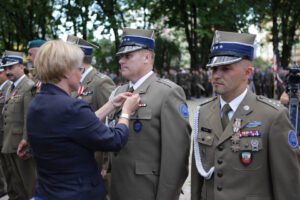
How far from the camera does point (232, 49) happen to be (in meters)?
2.23

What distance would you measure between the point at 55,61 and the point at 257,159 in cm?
150

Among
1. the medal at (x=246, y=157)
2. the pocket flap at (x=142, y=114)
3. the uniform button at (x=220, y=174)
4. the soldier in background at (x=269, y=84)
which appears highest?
the pocket flap at (x=142, y=114)

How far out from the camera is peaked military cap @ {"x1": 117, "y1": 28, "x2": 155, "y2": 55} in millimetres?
2838

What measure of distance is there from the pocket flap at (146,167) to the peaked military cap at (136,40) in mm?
1017

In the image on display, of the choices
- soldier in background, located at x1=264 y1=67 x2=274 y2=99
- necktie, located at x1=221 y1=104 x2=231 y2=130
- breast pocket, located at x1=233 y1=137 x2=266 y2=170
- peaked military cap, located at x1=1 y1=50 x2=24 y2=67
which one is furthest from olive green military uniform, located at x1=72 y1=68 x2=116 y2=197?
soldier in background, located at x1=264 y1=67 x2=274 y2=99

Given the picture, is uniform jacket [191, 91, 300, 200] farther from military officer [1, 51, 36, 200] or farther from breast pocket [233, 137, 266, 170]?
military officer [1, 51, 36, 200]

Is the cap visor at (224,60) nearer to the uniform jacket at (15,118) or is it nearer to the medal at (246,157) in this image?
the medal at (246,157)

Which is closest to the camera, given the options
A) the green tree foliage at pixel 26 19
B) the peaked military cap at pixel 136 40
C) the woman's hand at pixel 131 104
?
the woman's hand at pixel 131 104

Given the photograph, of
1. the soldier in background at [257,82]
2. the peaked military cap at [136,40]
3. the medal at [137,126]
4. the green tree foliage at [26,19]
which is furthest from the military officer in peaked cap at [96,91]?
the soldier in background at [257,82]

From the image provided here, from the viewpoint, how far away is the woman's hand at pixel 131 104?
2391 millimetres

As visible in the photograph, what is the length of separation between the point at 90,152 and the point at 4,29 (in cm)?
2239

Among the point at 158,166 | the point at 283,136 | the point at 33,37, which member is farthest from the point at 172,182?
the point at 33,37

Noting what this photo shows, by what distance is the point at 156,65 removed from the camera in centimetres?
2539

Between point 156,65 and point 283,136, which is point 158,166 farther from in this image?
point 156,65
